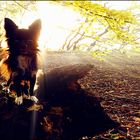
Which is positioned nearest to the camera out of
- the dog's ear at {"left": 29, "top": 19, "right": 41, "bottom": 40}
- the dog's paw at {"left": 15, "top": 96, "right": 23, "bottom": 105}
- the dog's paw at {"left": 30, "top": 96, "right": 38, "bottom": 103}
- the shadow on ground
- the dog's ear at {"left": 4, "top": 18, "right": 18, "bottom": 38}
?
the shadow on ground

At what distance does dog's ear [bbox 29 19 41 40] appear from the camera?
16.7 ft

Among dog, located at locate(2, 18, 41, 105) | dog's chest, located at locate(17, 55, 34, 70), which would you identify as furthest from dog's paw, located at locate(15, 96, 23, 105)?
dog's chest, located at locate(17, 55, 34, 70)

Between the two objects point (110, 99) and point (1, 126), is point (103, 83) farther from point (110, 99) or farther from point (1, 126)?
point (1, 126)

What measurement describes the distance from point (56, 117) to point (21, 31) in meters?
1.75

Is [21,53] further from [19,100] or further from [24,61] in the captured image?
[19,100]

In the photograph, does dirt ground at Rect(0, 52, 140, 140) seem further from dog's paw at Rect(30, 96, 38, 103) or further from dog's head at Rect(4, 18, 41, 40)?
dog's head at Rect(4, 18, 41, 40)

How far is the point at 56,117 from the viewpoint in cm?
480

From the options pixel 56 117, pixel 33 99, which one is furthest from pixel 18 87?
→ pixel 56 117

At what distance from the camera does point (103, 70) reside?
974cm

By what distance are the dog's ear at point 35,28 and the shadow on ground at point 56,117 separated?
135 centimetres

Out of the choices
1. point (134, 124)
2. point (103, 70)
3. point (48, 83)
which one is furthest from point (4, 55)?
point (103, 70)

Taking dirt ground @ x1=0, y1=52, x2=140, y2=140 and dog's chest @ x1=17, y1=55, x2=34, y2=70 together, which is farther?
dog's chest @ x1=17, y1=55, x2=34, y2=70

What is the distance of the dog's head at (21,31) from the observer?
497cm

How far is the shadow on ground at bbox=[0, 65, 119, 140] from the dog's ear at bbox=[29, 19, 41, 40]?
1.35m
